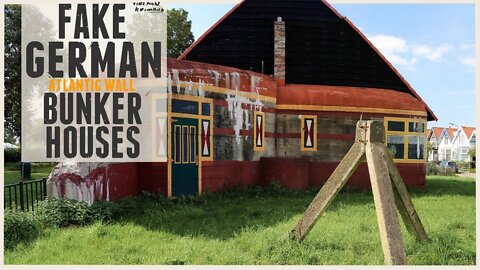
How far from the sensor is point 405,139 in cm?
1460

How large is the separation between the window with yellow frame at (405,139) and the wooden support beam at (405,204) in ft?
26.1

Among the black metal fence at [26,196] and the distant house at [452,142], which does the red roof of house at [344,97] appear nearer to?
the black metal fence at [26,196]

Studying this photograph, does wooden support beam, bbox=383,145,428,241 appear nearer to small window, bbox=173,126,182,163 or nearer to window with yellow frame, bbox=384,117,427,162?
small window, bbox=173,126,182,163

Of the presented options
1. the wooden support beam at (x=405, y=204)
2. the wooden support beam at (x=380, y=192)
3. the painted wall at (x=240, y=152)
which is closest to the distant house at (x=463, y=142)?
the painted wall at (x=240, y=152)

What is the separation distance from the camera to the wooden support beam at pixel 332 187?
6.05 metres

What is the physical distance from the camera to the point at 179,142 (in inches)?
408

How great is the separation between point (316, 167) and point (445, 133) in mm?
49954

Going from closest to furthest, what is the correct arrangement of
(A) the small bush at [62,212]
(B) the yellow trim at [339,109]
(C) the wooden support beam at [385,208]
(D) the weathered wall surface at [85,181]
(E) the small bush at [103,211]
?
(C) the wooden support beam at [385,208], (A) the small bush at [62,212], (E) the small bush at [103,211], (D) the weathered wall surface at [85,181], (B) the yellow trim at [339,109]

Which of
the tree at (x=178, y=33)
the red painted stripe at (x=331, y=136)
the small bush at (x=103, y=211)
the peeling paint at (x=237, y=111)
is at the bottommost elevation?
the small bush at (x=103, y=211)

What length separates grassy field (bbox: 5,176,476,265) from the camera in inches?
240

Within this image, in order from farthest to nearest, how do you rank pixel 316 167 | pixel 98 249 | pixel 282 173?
1. pixel 316 167
2. pixel 282 173
3. pixel 98 249

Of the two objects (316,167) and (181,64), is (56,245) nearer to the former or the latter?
(181,64)

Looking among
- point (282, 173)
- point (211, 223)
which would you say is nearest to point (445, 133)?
point (282, 173)

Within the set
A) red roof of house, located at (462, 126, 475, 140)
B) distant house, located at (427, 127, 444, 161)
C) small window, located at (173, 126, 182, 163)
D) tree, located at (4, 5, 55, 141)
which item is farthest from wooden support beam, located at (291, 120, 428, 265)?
distant house, located at (427, 127, 444, 161)
